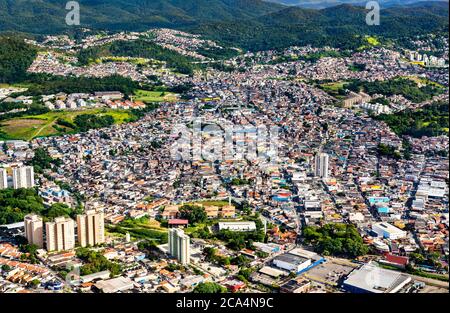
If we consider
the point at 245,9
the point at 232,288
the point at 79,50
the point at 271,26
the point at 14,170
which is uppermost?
the point at 245,9

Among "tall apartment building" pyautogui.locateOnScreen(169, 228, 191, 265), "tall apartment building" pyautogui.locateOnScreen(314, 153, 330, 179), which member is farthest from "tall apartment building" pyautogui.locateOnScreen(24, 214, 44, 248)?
"tall apartment building" pyautogui.locateOnScreen(314, 153, 330, 179)

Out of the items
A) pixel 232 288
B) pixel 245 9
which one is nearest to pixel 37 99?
pixel 232 288

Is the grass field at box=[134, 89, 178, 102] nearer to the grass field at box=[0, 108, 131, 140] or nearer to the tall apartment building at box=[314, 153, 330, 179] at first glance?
the grass field at box=[0, 108, 131, 140]

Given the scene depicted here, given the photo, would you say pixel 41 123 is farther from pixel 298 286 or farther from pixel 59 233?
pixel 298 286

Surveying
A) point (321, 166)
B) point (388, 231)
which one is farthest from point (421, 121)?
point (388, 231)

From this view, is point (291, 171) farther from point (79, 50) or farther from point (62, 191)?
point (79, 50)

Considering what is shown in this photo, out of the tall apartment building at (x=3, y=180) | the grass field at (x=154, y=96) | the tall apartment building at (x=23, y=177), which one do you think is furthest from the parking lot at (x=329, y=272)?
the grass field at (x=154, y=96)
